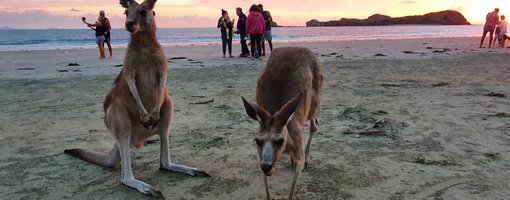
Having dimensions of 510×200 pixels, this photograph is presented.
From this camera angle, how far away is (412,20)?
11206 cm

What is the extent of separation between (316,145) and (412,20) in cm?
11686

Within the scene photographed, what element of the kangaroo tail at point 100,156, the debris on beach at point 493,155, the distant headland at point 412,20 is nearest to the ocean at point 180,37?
the kangaroo tail at point 100,156

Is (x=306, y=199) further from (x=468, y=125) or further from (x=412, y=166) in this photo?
(x=468, y=125)

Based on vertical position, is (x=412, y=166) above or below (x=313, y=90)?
below

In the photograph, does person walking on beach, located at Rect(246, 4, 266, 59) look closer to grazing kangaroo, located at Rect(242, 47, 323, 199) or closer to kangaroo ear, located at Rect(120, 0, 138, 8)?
grazing kangaroo, located at Rect(242, 47, 323, 199)

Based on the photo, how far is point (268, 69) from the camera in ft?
11.7

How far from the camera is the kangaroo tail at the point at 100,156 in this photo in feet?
11.8

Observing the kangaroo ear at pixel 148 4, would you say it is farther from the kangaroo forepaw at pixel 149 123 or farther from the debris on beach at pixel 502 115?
the debris on beach at pixel 502 115

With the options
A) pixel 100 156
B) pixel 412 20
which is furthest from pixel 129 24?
pixel 412 20

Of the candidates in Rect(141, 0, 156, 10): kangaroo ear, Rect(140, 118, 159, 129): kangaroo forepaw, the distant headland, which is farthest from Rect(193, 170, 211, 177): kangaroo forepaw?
the distant headland

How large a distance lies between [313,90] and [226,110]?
2.02 metres

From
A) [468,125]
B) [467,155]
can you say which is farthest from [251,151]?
[468,125]

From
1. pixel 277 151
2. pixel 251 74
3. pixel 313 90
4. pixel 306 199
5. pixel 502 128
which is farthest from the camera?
pixel 251 74

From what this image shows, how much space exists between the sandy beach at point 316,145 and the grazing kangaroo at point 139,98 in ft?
0.72
